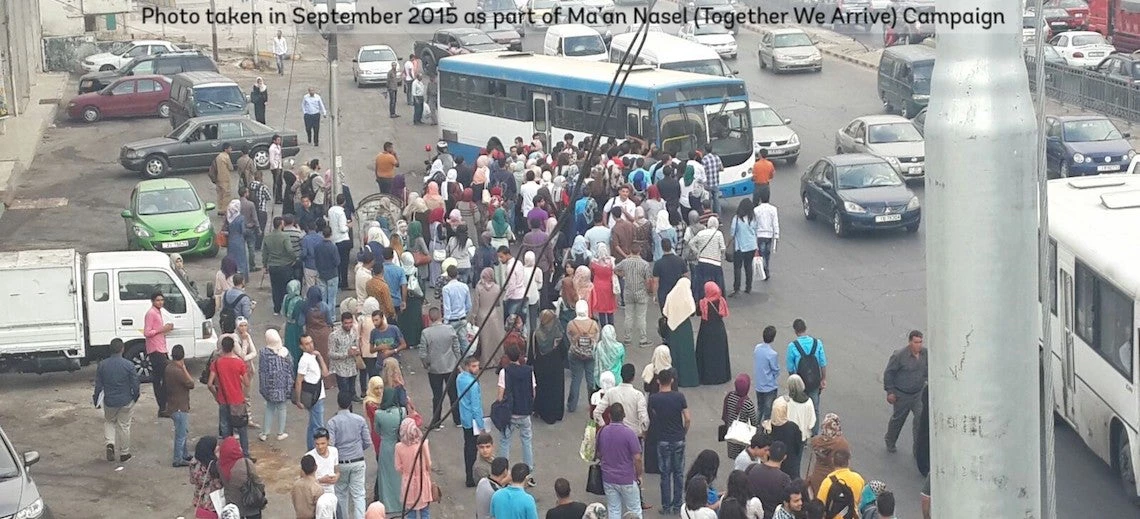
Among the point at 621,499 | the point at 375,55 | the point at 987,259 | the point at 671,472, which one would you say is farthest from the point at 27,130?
the point at 987,259

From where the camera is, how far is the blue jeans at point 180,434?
15359 mm

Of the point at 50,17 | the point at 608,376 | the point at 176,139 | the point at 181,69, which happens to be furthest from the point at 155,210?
the point at 50,17

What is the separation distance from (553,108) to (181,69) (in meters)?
18.1

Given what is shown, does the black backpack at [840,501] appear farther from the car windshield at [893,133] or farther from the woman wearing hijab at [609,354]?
the car windshield at [893,133]

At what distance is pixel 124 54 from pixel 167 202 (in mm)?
24981

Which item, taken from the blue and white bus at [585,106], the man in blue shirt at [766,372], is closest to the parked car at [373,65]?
the blue and white bus at [585,106]

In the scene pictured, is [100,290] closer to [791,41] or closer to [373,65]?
[373,65]

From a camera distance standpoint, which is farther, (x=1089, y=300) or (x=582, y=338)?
(x=582, y=338)

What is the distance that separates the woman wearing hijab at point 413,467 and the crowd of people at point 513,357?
2 cm

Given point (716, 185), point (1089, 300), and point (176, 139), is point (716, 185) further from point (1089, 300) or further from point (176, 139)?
point (176, 139)

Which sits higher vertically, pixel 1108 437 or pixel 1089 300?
pixel 1089 300

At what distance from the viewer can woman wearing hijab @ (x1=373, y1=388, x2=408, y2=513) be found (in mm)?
13039

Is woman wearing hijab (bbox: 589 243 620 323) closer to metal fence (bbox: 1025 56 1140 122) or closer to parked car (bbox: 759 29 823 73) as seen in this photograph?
metal fence (bbox: 1025 56 1140 122)

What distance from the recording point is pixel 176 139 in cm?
3244
